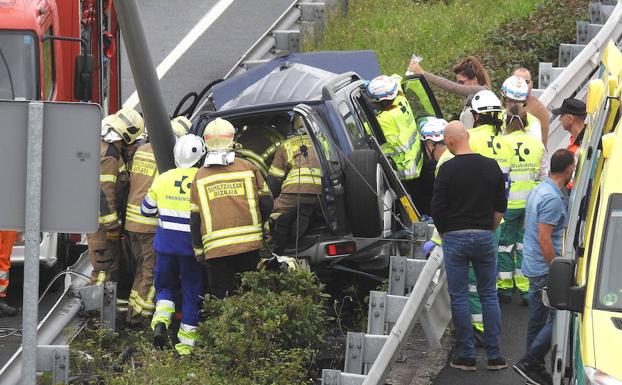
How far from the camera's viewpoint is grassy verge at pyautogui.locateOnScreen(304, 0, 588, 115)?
1978 cm

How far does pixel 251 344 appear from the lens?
10133mm

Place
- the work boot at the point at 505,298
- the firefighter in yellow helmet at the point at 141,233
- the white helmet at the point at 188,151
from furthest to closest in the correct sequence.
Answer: the work boot at the point at 505,298 → the firefighter in yellow helmet at the point at 141,233 → the white helmet at the point at 188,151

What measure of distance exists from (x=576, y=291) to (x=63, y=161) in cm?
303

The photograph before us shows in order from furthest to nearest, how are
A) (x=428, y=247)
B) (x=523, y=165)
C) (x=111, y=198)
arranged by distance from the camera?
(x=523, y=165)
(x=111, y=198)
(x=428, y=247)

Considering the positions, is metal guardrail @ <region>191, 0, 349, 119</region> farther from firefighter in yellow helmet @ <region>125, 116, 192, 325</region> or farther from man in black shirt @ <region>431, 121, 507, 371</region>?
man in black shirt @ <region>431, 121, 507, 371</region>

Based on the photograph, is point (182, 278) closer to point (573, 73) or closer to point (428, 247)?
point (428, 247)

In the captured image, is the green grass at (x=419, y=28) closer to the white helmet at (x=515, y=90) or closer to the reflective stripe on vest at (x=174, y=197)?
the white helmet at (x=515, y=90)

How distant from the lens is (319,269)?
1194 centimetres

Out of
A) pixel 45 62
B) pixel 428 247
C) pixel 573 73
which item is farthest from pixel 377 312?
pixel 573 73

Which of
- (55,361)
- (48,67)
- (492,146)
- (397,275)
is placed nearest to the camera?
(55,361)

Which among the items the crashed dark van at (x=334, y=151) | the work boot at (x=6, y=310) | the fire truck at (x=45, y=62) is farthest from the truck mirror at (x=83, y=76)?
the work boot at (x=6, y=310)

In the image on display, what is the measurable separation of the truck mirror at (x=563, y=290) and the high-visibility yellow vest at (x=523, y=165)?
13.5ft

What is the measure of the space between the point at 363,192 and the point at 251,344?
6.40ft

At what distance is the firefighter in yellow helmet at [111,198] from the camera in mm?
12203
